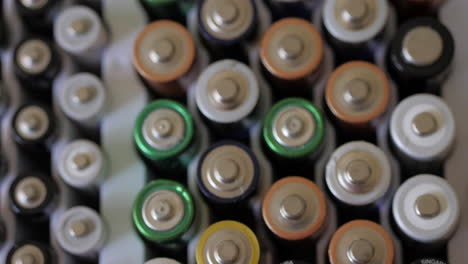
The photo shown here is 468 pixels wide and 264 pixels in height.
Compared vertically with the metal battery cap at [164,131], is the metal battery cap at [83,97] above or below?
above

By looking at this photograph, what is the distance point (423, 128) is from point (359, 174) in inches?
2.0

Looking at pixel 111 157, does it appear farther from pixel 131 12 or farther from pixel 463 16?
pixel 463 16

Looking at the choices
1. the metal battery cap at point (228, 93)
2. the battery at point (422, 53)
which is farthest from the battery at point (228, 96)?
the battery at point (422, 53)

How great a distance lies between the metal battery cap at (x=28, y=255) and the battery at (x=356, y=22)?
0.25 meters

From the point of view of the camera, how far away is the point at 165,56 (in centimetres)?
44

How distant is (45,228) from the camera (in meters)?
0.47

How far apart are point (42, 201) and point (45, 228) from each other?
4 cm

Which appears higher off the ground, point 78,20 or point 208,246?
point 78,20

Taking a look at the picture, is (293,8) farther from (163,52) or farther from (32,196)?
(32,196)

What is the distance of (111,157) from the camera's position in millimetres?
452

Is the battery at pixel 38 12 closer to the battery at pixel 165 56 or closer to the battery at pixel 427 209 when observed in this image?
the battery at pixel 165 56

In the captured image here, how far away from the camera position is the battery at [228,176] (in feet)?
1.35

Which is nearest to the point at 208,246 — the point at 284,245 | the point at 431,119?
the point at 284,245

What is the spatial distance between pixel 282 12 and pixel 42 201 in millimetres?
222
